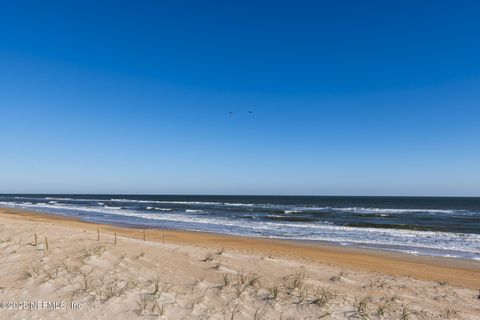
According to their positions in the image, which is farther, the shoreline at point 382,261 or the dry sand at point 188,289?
the shoreline at point 382,261

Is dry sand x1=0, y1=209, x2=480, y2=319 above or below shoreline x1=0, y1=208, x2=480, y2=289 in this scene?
above

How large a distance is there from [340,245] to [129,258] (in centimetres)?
1414

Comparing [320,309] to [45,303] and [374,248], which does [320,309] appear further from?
[374,248]

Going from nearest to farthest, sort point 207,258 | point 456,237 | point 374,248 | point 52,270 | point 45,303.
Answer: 1. point 45,303
2. point 52,270
3. point 207,258
4. point 374,248
5. point 456,237

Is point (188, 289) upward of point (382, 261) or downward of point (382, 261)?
upward

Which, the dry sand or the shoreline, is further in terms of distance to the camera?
the shoreline

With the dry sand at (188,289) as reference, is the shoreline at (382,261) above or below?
below

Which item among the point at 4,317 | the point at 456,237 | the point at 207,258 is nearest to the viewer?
the point at 4,317

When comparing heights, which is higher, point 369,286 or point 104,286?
point 104,286

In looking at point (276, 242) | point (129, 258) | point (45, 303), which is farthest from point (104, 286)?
point (276, 242)

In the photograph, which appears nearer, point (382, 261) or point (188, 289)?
point (188, 289)

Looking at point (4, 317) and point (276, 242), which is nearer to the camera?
point (4, 317)

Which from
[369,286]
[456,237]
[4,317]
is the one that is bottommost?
[456,237]

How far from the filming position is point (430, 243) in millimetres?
20266
